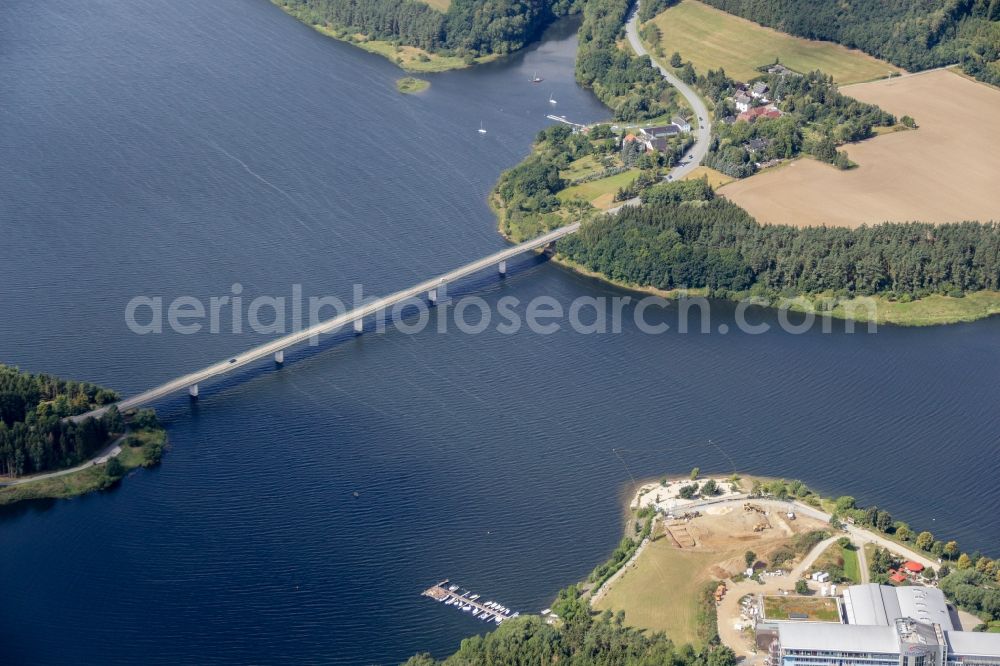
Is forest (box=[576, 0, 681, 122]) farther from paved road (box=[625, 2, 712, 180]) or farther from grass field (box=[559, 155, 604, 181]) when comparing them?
grass field (box=[559, 155, 604, 181])

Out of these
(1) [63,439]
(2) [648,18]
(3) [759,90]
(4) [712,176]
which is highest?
(2) [648,18]

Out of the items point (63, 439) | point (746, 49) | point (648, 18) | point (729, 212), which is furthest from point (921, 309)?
point (648, 18)

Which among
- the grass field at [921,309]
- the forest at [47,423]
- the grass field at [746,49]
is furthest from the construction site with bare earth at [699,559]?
the grass field at [746,49]

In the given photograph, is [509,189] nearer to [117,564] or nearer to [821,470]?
[821,470]

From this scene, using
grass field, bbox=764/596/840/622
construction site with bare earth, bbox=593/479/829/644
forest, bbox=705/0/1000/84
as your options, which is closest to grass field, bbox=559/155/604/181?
forest, bbox=705/0/1000/84

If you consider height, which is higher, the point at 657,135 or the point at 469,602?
the point at 657,135

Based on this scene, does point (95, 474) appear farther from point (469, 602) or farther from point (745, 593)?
point (745, 593)

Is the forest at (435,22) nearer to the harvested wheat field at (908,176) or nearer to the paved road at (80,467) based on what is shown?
the harvested wheat field at (908,176)
